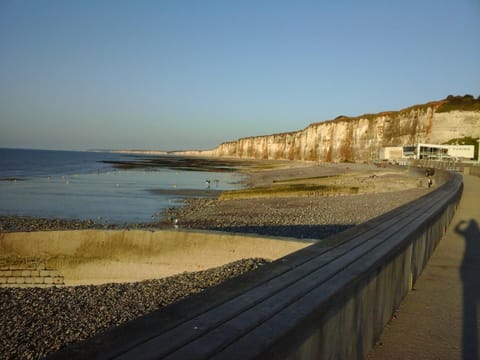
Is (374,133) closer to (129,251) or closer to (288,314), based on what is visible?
(129,251)

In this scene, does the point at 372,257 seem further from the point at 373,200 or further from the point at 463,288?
the point at 373,200

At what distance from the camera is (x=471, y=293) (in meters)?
5.65

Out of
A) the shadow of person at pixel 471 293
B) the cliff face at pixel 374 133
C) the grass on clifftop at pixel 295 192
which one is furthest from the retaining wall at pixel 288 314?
the cliff face at pixel 374 133

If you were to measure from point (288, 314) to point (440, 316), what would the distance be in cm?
304

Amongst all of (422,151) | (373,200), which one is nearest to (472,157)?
(422,151)

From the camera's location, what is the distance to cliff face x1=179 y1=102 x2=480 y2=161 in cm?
8631

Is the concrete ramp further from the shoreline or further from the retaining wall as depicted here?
the retaining wall

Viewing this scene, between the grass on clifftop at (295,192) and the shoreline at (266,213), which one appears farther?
the grass on clifftop at (295,192)

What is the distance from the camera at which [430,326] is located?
15.0 feet

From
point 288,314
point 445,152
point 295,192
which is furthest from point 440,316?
point 445,152

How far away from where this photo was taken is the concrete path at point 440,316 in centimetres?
399

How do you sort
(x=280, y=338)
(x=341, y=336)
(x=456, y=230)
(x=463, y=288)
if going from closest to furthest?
→ (x=280, y=338) < (x=341, y=336) < (x=463, y=288) < (x=456, y=230)

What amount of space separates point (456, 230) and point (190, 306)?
9461mm

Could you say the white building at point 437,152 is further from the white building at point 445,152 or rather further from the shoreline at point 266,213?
the shoreline at point 266,213
